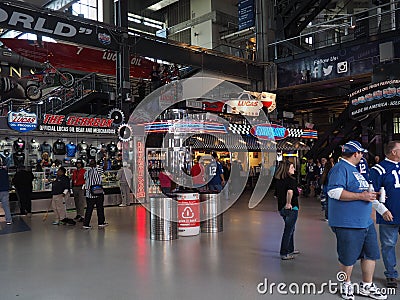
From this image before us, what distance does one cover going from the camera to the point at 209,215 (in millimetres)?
8258

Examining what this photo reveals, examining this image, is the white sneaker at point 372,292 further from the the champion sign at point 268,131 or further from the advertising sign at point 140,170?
the the champion sign at point 268,131

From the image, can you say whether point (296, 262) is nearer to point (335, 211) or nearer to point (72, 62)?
point (335, 211)

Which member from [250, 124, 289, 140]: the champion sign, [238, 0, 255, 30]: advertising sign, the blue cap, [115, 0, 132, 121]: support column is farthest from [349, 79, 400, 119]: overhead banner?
[238, 0, 255, 30]: advertising sign

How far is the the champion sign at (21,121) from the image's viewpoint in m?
11.2

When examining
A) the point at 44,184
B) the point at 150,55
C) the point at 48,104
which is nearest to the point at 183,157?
the point at 150,55

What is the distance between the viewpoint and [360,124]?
18750 mm

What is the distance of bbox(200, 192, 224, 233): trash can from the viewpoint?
8.25m

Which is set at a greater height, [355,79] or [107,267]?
[355,79]

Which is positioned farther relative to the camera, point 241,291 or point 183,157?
point 183,157

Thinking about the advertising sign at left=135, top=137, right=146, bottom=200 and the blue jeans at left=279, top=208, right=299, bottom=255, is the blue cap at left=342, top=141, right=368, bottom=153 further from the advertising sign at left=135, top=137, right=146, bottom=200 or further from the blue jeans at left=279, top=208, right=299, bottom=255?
the advertising sign at left=135, top=137, right=146, bottom=200

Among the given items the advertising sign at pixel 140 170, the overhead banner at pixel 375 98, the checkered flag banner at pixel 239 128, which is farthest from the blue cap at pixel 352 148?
the checkered flag banner at pixel 239 128

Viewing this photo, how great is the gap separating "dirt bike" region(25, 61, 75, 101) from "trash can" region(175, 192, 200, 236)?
6242mm

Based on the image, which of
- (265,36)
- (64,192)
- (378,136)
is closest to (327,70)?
(265,36)

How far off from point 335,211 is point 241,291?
1.36m
